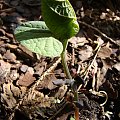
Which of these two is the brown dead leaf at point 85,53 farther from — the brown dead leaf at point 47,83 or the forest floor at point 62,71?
the brown dead leaf at point 47,83

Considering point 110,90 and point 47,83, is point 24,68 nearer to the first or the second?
point 47,83

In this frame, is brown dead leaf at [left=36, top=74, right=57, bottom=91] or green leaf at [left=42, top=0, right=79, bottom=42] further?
brown dead leaf at [left=36, top=74, right=57, bottom=91]

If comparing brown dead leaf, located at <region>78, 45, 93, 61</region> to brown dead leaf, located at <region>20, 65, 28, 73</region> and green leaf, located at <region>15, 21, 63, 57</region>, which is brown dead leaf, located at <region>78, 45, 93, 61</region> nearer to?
brown dead leaf, located at <region>20, 65, 28, 73</region>

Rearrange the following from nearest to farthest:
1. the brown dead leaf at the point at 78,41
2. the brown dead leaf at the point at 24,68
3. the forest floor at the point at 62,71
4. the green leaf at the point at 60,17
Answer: the green leaf at the point at 60,17, the forest floor at the point at 62,71, the brown dead leaf at the point at 24,68, the brown dead leaf at the point at 78,41

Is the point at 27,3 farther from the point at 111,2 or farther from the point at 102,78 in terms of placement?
the point at 102,78

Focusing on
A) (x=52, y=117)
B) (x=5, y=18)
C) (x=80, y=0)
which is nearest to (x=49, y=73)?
(x=52, y=117)

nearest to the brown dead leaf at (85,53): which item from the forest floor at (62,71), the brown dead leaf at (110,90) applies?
the forest floor at (62,71)

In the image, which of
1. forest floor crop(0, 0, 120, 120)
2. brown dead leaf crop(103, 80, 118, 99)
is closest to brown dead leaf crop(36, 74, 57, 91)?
forest floor crop(0, 0, 120, 120)
